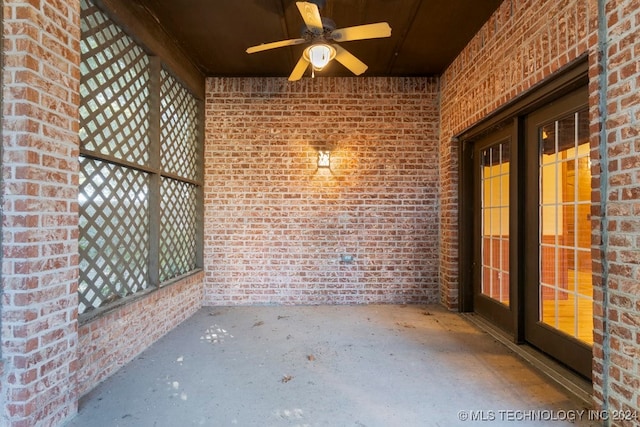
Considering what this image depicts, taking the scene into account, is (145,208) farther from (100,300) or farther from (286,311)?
(286,311)

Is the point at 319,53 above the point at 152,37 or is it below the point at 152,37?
below

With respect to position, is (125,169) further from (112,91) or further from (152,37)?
(152,37)

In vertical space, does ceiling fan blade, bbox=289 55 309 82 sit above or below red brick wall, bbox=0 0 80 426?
above

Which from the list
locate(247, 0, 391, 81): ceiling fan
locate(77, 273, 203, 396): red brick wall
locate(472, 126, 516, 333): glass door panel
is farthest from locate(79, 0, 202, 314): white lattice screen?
locate(472, 126, 516, 333): glass door panel

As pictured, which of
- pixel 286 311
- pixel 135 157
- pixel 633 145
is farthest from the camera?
pixel 286 311

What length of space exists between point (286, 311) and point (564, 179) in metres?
3.08

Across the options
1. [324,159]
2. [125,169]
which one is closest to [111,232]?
[125,169]

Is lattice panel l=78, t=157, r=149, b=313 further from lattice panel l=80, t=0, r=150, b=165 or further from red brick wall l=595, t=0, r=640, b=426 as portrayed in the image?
red brick wall l=595, t=0, r=640, b=426

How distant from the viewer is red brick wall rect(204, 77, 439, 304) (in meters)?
4.25

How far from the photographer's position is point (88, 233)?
2342 millimetres

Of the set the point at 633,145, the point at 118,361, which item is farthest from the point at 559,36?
the point at 118,361

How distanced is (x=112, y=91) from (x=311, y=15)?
1692mm

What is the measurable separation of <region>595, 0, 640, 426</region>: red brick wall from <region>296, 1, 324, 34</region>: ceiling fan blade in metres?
1.66

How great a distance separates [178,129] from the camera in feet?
12.2
